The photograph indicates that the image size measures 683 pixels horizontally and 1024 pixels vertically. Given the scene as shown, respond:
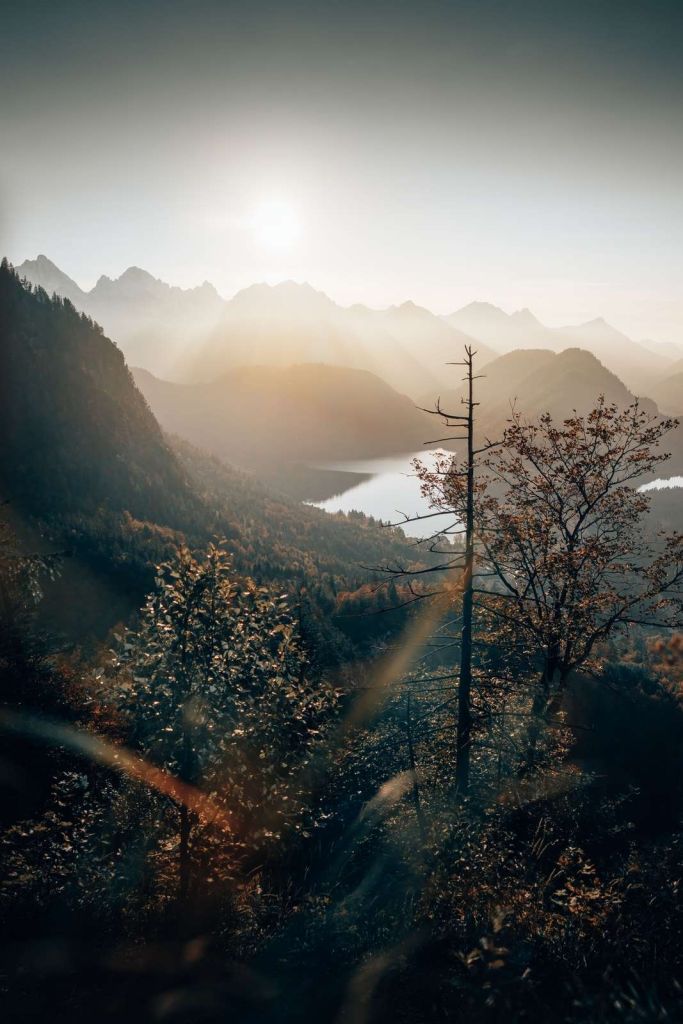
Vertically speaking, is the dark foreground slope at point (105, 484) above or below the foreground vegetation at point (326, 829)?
above

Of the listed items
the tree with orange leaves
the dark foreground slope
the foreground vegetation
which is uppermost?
the dark foreground slope

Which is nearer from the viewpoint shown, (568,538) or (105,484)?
(568,538)

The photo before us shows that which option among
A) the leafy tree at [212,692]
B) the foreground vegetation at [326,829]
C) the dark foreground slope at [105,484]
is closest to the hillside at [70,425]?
the dark foreground slope at [105,484]

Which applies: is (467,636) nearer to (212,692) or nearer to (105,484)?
(212,692)

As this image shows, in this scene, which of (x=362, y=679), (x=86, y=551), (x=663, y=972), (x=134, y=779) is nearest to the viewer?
(x=663, y=972)

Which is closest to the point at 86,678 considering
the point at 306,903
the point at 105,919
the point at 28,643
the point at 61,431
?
the point at 28,643

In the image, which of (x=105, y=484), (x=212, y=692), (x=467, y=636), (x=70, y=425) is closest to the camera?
(x=212, y=692)

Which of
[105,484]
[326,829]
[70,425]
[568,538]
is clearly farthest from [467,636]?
[70,425]

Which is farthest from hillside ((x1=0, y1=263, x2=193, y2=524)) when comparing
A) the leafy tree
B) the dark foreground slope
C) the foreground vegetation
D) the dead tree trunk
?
the dead tree trunk

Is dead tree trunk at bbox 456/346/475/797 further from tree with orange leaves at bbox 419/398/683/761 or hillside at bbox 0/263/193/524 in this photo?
hillside at bbox 0/263/193/524

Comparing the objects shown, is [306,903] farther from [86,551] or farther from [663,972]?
[86,551]

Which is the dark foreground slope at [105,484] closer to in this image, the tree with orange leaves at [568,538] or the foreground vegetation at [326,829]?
the foreground vegetation at [326,829]
